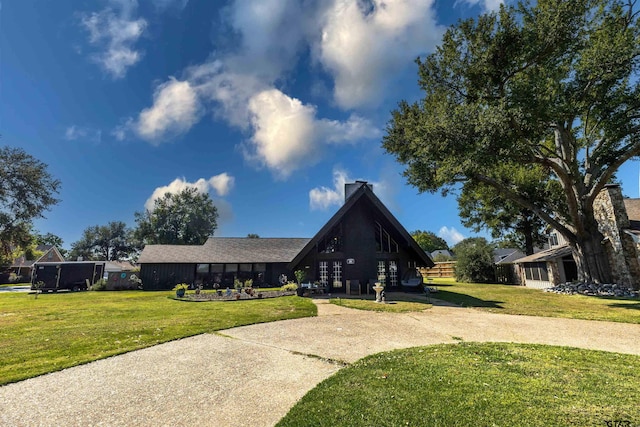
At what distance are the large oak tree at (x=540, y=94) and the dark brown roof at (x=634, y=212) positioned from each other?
9.83ft

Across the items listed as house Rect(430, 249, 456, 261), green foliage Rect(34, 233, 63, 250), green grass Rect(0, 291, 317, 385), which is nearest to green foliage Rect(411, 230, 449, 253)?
house Rect(430, 249, 456, 261)

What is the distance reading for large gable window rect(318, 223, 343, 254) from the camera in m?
17.8

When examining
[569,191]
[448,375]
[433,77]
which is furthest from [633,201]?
[448,375]

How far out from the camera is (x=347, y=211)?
1728 centimetres

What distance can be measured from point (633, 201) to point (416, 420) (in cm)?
3041

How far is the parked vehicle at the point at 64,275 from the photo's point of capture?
23969mm

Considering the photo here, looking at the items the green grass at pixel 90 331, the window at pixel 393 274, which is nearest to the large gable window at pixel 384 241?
the window at pixel 393 274

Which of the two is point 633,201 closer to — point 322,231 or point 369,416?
point 322,231

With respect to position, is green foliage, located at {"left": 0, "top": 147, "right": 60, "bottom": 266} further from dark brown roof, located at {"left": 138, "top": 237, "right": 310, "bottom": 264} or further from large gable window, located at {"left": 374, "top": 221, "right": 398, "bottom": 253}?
large gable window, located at {"left": 374, "top": 221, "right": 398, "bottom": 253}

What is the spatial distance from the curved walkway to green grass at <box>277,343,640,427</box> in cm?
53

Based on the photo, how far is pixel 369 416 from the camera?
122 inches

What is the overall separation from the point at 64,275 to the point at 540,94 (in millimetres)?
37283

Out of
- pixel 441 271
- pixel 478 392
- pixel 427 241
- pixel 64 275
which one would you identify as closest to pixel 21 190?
pixel 64 275

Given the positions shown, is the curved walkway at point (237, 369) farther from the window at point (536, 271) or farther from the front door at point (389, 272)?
the window at point (536, 271)
